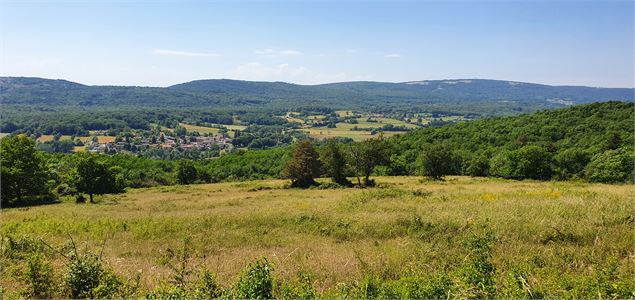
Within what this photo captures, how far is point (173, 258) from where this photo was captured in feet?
31.9

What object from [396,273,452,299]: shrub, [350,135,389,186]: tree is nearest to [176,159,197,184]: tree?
[350,135,389,186]: tree

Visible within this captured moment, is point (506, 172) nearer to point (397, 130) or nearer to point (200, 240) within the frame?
point (200, 240)

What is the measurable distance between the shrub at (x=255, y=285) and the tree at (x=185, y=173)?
205 feet

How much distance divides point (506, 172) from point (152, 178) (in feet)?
192

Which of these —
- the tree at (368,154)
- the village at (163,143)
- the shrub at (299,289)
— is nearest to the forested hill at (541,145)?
the tree at (368,154)

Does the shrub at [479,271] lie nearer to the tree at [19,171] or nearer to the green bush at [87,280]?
the green bush at [87,280]

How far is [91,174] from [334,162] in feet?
88.8

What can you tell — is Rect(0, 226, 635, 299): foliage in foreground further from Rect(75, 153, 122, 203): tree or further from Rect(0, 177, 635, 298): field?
Rect(75, 153, 122, 203): tree

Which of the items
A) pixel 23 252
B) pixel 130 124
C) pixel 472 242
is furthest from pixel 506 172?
pixel 130 124

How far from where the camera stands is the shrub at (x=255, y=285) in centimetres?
594

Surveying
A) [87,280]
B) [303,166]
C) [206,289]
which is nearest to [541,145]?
[303,166]

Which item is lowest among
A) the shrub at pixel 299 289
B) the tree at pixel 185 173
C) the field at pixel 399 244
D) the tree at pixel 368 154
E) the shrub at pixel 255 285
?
the tree at pixel 185 173

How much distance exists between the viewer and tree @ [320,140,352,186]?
47406 millimetres

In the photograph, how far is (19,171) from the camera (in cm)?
3334
